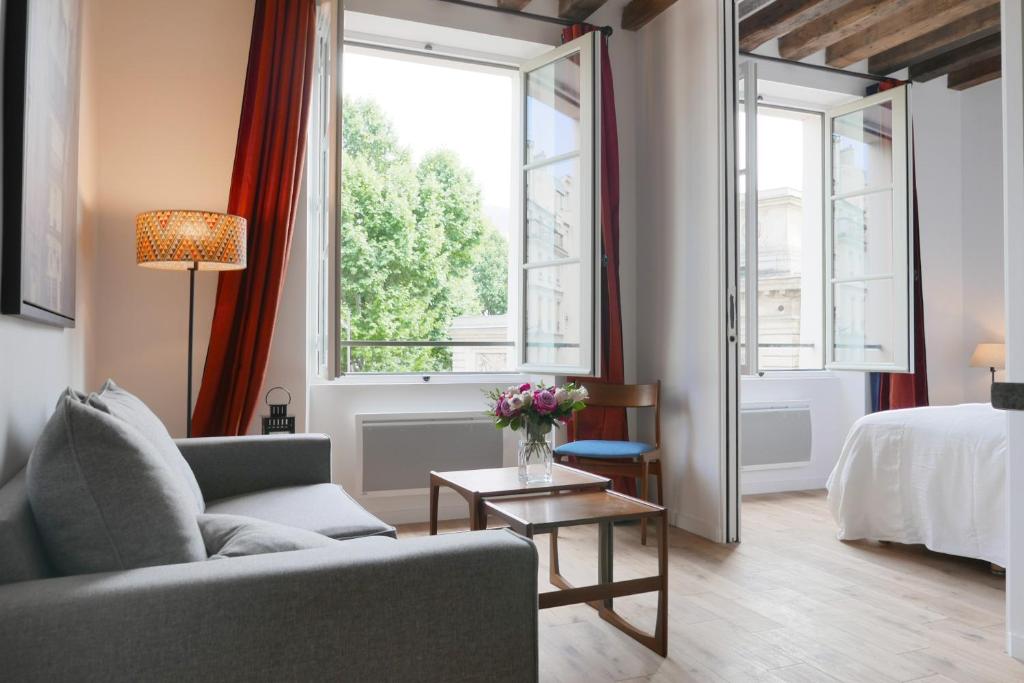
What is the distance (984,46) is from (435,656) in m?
5.29

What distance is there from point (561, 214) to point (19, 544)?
3241 millimetres

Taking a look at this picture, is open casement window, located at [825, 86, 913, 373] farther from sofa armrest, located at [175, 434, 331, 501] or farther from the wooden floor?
sofa armrest, located at [175, 434, 331, 501]

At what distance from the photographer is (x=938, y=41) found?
4.75 meters

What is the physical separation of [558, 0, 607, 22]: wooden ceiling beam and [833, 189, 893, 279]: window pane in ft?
6.78

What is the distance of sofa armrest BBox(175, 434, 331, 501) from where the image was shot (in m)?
2.57

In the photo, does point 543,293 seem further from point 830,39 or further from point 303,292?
point 830,39

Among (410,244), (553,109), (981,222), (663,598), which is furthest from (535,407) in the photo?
(410,244)

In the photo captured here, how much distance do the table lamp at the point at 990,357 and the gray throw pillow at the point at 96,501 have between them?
5236mm

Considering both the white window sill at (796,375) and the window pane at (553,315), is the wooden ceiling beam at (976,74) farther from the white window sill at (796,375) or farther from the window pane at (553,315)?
the window pane at (553,315)

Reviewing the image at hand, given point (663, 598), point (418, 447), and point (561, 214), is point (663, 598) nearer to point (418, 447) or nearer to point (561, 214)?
point (418, 447)

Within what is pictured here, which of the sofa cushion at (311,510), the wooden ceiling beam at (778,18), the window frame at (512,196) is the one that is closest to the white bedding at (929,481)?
the window frame at (512,196)

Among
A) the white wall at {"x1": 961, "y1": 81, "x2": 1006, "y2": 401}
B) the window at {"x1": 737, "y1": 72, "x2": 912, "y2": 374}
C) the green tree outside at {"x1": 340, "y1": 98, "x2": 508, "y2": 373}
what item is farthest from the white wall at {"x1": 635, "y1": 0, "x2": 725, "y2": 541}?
the green tree outside at {"x1": 340, "y1": 98, "x2": 508, "y2": 373}

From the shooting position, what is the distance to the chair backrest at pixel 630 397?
3.97 m

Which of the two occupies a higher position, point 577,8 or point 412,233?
point 577,8
